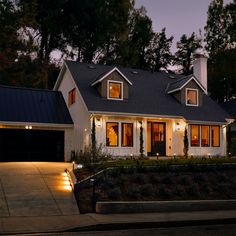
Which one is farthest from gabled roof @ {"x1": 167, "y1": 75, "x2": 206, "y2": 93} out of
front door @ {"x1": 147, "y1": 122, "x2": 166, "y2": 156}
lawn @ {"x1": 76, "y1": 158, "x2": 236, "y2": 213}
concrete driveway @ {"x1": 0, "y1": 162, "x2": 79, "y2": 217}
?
concrete driveway @ {"x1": 0, "y1": 162, "x2": 79, "y2": 217}

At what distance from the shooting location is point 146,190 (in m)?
15.2

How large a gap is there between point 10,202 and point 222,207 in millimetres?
7496

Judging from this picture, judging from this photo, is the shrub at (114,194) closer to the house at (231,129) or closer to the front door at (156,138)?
the front door at (156,138)

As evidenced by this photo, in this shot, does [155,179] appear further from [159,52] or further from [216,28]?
[159,52]

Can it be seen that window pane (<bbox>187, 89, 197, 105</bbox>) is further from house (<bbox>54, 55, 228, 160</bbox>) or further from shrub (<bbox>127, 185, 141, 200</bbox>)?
shrub (<bbox>127, 185, 141, 200</bbox>)

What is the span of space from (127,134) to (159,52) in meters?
32.5

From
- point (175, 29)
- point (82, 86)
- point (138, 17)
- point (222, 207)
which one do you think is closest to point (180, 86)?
point (82, 86)

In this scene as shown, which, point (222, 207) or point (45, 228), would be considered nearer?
point (45, 228)

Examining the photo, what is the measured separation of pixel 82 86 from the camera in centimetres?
2716

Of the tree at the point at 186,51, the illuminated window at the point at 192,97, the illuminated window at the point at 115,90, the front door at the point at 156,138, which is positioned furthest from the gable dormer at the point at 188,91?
the tree at the point at 186,51

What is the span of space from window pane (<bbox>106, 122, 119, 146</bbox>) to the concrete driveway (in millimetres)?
5801

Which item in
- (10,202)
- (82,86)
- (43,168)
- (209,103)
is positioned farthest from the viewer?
(209,103)

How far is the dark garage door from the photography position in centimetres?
2569

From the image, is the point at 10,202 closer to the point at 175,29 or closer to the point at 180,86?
the point at 180,86
